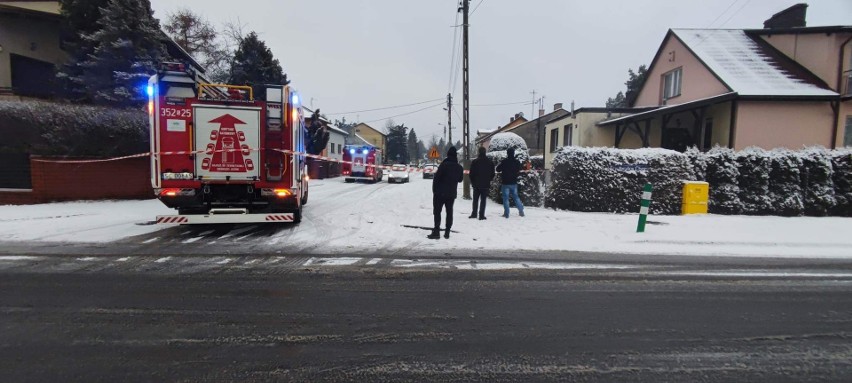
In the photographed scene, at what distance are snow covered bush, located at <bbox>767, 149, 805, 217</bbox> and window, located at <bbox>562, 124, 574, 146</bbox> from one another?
1035 centimetres

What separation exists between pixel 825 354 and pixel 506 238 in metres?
5.28

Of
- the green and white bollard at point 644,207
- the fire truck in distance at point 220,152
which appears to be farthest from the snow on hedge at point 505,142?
the fire truck in distance at point 220,152

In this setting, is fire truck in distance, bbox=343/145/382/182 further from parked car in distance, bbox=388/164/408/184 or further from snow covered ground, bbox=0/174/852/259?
snow covered ground, bbox=0/174/852/259

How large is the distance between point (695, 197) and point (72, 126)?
17105mm

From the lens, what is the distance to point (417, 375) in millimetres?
3037

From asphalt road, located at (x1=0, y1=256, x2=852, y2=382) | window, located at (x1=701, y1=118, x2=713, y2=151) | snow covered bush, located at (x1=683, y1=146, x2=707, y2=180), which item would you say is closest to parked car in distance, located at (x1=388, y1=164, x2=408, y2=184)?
window, located at (x1=701, y1=118, x2=713, y2=151)

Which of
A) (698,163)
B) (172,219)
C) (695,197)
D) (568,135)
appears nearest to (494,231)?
(172,219)

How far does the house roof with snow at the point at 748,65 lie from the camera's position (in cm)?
1560

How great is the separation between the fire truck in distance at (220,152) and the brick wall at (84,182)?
6.20 meters

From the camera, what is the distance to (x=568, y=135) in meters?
22.9

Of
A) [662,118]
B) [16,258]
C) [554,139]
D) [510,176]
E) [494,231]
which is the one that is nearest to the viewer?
[16,258]

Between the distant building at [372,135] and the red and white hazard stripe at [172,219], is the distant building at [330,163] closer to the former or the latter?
the red and white hazard stripe at [172,219]

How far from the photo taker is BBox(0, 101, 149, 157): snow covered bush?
39.4 feet

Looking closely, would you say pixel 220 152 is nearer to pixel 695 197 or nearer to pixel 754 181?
pixel 695 197
